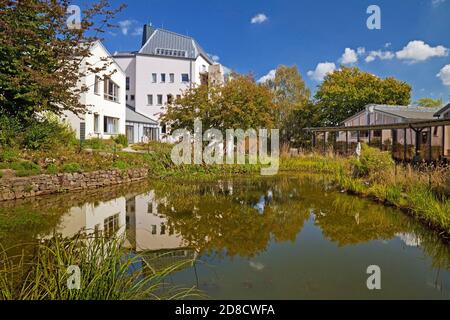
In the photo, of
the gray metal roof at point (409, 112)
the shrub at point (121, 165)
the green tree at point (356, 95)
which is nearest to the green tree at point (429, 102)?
the green tree at point (356, 95)

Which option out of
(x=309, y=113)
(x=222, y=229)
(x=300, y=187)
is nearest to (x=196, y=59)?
(x=309, y=113)

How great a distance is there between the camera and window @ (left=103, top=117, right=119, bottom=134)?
915 inches

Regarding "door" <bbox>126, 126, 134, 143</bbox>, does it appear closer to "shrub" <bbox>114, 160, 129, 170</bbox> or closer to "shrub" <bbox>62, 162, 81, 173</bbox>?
"shrub" <bbox>114, 160, 129, 170</bbox>

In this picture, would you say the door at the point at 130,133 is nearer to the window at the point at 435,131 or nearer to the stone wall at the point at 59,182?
the stone wall at the point at 59,182

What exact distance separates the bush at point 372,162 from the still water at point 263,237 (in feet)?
5.32

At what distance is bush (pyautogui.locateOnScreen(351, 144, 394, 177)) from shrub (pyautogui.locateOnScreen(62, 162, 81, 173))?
9.87m

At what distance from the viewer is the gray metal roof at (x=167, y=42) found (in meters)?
35.2

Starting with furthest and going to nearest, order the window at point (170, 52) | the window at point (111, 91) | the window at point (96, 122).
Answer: the window at point (170, 52) → the window at point (111, 91) → the window at point (96, 122)

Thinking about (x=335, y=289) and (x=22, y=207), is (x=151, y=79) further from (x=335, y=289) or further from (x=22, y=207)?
(x=335, y=289)

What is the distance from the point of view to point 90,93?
67.8ft

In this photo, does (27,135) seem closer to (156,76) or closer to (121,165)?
(121,165)

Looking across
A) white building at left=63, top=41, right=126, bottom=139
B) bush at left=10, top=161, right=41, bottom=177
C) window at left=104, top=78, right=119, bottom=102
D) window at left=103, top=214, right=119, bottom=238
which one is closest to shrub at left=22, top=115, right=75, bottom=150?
bush at left=10, top=161, right=41, bottom=177

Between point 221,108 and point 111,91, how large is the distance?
11401 millimetres
